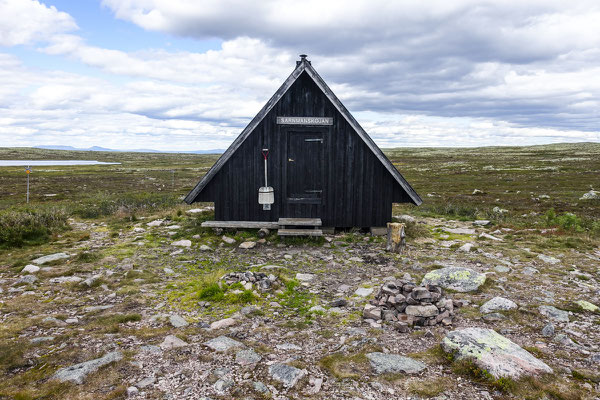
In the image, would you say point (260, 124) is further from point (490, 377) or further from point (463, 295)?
point (490, 377)

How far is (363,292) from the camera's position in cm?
770

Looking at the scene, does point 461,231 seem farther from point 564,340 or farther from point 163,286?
point 163,286

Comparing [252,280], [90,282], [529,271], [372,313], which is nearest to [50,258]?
[90,282]

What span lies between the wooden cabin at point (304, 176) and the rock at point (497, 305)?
6.15 m

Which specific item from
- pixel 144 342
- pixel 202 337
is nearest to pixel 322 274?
pixel 202 337

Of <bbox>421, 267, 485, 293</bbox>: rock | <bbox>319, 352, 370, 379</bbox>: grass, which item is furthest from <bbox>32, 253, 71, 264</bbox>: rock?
<bbox>421, 267, 485, 293</bbox>: rock

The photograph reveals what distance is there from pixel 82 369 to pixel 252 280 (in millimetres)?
3695

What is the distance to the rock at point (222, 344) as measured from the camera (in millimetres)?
5340

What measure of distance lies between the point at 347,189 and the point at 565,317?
754 cm

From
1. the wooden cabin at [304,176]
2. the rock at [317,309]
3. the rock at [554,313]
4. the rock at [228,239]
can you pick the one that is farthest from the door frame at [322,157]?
the rock at [554,313]

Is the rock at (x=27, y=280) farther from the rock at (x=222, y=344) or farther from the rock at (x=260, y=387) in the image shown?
the rock at (x=260, y=387)

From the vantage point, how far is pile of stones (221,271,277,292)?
25.4 ft

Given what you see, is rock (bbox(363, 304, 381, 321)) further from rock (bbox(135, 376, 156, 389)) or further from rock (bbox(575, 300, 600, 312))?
rock (bbox(575, 300, 600, 312))

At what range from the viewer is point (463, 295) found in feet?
24.4
